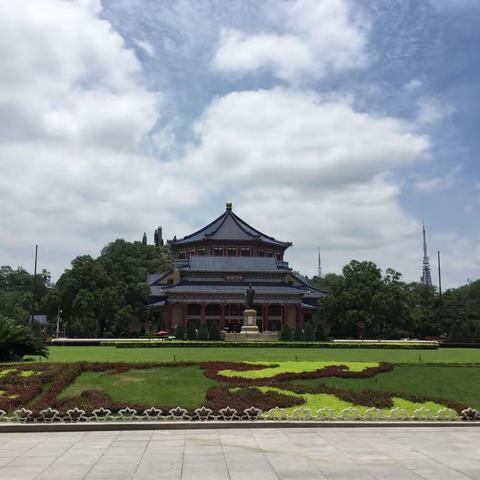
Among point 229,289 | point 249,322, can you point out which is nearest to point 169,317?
point 229,289

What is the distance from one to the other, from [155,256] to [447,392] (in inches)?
3335

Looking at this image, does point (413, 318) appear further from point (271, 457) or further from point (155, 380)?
point (271, 457)

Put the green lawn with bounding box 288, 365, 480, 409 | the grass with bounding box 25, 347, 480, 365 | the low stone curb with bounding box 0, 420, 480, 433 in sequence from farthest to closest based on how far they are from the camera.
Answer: the grass with bounding box 25, 347, 480, 365, the green lawn with bounding box 288, 365, 480, 409, the low stone curb with bounding box 0, 420, 480, 433

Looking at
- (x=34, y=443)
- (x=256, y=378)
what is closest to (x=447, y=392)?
(x=256, y=378)

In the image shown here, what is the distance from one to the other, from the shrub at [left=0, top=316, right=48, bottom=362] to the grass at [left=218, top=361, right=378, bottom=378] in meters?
10.1

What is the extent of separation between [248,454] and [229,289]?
5477cm

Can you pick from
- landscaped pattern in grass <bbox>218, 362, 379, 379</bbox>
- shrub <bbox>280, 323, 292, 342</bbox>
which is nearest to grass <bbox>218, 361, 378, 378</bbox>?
landscaped pattern in grass <bbox>218, 362, 379, 379</bbox>

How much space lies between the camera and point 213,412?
1357cm

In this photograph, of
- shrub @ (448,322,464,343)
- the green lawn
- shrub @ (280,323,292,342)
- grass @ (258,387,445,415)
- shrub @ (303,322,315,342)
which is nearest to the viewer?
grass @ (258,387,445,415)

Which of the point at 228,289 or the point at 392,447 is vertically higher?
the point at 228,289

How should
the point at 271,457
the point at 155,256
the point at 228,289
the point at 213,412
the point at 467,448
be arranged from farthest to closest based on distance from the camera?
the point at 155,256 < the point at 228,289 < the point at 213,412 < the point at 467,448 < the point at 271,457

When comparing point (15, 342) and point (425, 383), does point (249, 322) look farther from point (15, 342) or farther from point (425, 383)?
point (425, 383)

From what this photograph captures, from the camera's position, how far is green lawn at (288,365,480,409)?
56.5 feet

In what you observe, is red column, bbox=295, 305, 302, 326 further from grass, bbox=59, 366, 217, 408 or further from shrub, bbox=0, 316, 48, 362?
grass, bbox=59, 366, 217, 408
